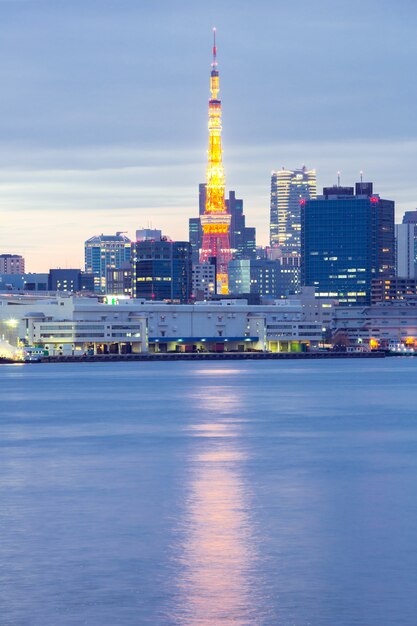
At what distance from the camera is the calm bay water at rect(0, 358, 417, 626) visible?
20156mm

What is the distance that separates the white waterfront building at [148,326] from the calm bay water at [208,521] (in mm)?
87992

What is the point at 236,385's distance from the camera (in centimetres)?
8781

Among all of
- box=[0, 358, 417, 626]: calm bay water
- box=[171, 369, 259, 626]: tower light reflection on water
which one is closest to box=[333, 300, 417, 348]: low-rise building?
box=[0, 358, 417, 626]: calm bay water

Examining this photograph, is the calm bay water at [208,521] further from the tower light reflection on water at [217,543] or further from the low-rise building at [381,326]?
the low-rise building at [381,326]

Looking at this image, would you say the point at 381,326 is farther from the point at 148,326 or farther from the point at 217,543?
the point at 217,543

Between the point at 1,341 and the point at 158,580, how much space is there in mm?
122092

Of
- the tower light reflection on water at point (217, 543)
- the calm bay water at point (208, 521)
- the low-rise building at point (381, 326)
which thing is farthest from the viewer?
the low-rise building at point (381, 326)

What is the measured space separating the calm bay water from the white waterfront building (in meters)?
88.0

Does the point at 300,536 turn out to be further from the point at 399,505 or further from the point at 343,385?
the point at 343,385

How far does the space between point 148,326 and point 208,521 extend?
12115 cm

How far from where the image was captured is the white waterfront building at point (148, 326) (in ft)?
468

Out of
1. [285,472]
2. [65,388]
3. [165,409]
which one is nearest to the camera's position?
[285,472]

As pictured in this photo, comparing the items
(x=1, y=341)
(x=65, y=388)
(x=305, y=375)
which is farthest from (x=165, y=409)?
(x=1, y=341)

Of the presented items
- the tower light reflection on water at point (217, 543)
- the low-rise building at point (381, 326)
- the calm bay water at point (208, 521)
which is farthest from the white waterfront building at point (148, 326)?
the tower light reflection on water at point (217, 543)
